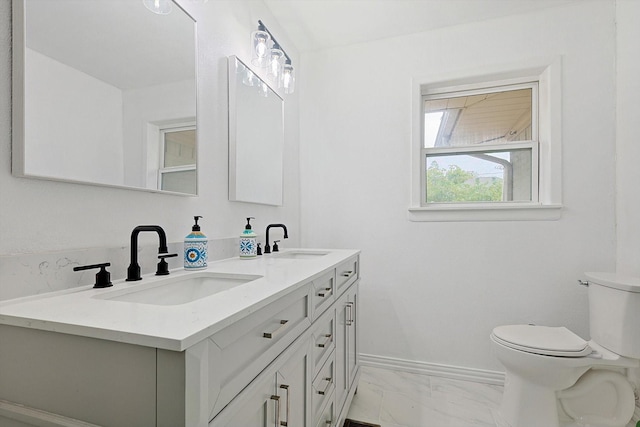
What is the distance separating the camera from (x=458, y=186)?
7.38ft

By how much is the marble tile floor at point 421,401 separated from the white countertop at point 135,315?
131cm

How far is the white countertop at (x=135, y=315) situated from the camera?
51 centimetres

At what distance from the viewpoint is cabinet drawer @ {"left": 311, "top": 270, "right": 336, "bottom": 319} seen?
1.11 metres

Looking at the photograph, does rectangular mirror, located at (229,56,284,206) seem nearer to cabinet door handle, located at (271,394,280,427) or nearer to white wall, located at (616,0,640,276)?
cabinet door handle, located at (271,394,280,427)

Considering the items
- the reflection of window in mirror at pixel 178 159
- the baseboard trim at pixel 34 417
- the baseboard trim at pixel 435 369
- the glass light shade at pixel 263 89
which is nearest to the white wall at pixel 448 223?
the baseboard trim at pixel 435 369

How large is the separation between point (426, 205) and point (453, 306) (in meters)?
0.73

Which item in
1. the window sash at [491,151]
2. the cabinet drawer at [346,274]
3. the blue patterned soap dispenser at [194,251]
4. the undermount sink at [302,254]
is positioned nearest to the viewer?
the blue patterned soap dispenser at [194,251]

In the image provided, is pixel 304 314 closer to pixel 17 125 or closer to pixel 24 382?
pixel 24 382

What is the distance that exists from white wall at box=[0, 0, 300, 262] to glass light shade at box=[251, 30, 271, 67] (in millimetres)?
58

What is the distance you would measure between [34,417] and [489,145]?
2526 mm

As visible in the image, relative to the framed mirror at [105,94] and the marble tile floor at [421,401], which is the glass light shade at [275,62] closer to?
the framed mirror at [105,94]

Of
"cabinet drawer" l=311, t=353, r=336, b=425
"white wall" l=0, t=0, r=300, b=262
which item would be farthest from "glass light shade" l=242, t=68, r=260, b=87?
"cabinet drawer" l=311, t=353, r=336, b=425

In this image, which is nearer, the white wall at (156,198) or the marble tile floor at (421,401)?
the white wall at (156,198)

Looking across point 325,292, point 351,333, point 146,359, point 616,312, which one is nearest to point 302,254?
point 351,333
